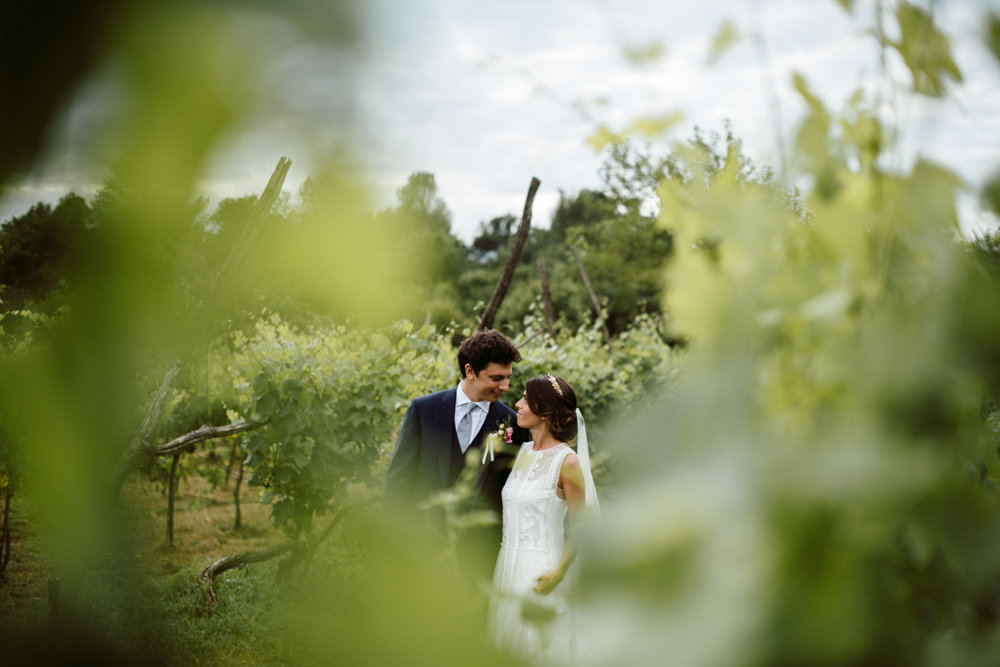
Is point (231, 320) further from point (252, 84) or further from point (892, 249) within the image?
point (892, 249)

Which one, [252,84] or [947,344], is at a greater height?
[252,84]

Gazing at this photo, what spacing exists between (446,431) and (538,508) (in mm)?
795

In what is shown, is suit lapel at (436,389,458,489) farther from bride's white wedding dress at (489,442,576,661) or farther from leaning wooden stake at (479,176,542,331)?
leaning wooden stake at (479,176,542,331)

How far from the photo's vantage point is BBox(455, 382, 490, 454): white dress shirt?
4094mm

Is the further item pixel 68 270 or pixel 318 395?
pixel 318 395

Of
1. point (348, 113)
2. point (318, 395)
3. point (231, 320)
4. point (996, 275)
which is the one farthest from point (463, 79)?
point (318, 395)

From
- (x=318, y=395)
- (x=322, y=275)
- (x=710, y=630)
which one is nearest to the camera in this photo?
(x=710, y=630)

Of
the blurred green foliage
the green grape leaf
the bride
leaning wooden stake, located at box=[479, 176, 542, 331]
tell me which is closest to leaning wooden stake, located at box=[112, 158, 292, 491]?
the blurred green foliage

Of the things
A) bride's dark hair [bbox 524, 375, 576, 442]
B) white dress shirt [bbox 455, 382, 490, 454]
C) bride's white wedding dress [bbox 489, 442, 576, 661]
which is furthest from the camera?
white dress shirt [bbox 455, 382, 490, 454]

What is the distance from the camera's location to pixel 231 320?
471 mm

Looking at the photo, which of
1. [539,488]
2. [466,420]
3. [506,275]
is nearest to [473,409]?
[466,420]

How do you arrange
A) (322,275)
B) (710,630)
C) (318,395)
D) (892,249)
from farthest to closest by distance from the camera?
(318,395) < (322,275) < (892,249) < (710,630)

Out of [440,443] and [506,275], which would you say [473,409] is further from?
[506,275]

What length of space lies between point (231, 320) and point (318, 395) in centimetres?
480
